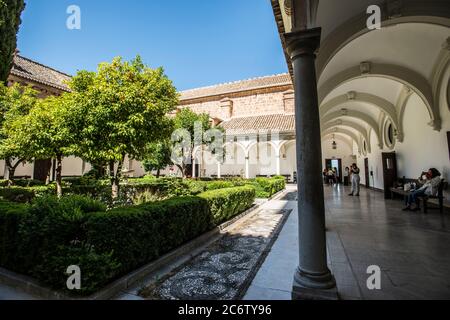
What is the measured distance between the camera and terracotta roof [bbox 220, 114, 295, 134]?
22741 mm

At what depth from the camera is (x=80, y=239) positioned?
3.24 meters

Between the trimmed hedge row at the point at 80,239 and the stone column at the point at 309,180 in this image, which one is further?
the trimmed hedge row at the point at 80,239

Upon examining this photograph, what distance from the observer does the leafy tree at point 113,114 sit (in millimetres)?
8211

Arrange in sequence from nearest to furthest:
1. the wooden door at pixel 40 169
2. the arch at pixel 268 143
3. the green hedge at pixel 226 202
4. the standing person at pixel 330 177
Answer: the green hedge at pixel 226 202 → the wooden door at pixel 40 169 → the arch at pixel 268 143 → the standing person at pixel 330 177

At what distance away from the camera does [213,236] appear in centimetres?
568

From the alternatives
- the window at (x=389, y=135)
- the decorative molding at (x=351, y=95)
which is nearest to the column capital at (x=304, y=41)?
the decorative molding at (x=351, y=95)

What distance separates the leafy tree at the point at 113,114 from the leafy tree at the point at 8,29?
105 inches

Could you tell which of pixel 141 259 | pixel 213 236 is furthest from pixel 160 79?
pixel 141 259

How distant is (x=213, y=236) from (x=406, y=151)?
10.1m

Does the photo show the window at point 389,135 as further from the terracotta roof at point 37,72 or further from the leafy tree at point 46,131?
Answer: the terracotta roof at point 37,72

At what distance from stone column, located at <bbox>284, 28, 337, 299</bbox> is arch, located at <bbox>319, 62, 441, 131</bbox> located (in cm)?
463

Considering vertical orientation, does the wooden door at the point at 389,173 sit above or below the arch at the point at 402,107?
below

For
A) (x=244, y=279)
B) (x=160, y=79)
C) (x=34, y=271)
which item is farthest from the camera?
(x=160, y=79)
